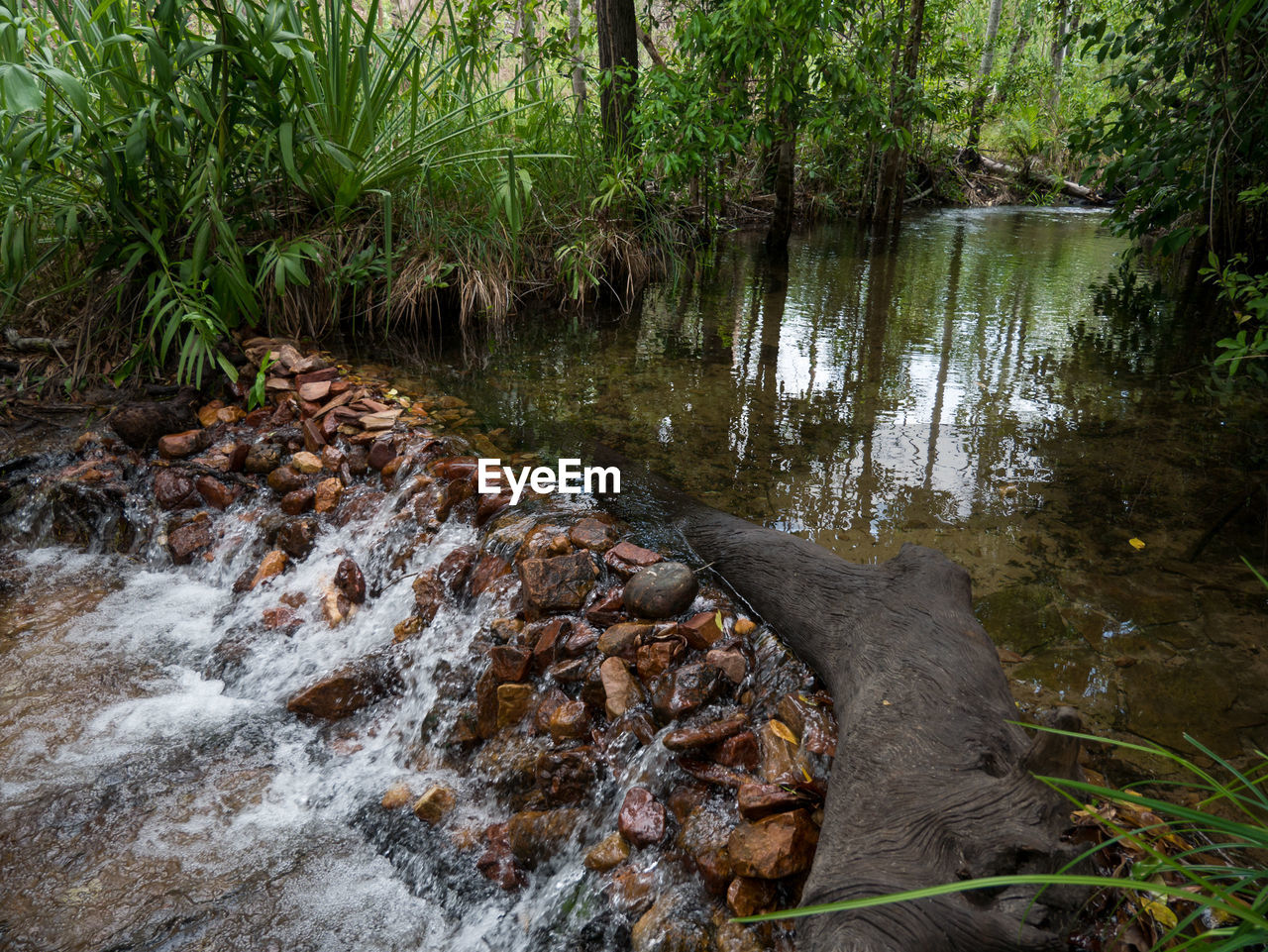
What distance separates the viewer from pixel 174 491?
285 cm

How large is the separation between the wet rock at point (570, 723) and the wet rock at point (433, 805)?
0.92ft

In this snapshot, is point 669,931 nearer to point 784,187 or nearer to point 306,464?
point 306,464

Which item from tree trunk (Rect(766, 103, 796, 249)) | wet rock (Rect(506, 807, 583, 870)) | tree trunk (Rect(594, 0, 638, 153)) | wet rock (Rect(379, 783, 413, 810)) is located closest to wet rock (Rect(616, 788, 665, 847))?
wet rock (Rect(506, 807, 583, 870))

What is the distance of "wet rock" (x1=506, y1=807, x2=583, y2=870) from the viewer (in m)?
1.57

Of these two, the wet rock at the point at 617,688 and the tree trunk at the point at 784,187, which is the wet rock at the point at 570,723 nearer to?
the wet rock at the point at 617,688

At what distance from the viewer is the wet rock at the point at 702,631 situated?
1.82 metres

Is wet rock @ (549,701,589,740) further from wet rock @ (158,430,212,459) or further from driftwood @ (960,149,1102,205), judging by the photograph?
driftwood @ (960,149,1102,205)

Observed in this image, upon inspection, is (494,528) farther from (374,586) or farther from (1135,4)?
(1135,4)

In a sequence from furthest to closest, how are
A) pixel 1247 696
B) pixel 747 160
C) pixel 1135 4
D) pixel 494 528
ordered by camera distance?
pixel 747 160 < pixel 1135 4 < pixel 494 528 < pixel 1247 696

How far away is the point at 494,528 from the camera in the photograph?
2.40m

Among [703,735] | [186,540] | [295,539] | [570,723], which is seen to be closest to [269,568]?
[295,539]

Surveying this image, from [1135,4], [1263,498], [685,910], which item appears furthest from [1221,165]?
[685,910]

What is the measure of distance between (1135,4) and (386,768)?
214 inches

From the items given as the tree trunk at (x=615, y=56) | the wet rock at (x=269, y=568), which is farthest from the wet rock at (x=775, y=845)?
the tree trunk at (x=615, y=56)
